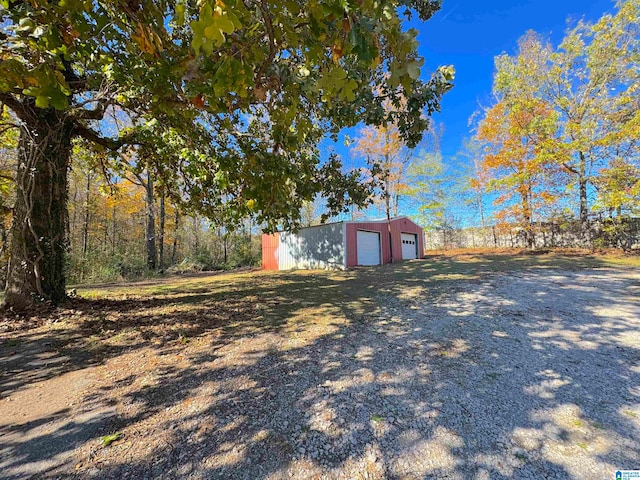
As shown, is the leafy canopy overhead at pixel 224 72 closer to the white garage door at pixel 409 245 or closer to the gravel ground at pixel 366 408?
the gravel ground at pixel 366 408

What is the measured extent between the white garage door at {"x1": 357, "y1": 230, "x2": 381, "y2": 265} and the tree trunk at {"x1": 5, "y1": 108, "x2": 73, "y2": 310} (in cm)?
1042

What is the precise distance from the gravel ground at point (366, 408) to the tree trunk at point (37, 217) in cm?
261

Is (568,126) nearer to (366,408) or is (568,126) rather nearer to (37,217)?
(366,408)

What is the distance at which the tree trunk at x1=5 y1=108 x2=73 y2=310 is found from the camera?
4160 millimetres

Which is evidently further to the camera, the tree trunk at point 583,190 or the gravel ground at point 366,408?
the tree trunk at point 583,190

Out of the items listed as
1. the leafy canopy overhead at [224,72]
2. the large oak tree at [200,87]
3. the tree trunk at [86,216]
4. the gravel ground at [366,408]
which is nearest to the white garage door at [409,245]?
the large oak tree at [200,87]

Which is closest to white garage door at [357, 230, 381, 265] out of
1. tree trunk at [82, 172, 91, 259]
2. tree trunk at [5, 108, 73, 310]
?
tree trunk at [5, 108, 73, 310]

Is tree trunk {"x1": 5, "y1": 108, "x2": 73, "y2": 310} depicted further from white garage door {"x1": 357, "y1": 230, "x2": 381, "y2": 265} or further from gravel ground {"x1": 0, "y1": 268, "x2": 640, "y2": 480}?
white garage door {"x1": 357, "y1": 230, "x2": 381, "y2": 265}

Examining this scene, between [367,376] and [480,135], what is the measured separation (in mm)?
16428

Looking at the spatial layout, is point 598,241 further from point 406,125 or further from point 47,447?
point 47,447

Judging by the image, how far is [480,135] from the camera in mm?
14891

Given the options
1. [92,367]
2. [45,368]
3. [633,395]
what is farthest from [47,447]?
[633,395]

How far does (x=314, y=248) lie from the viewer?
13484 mm

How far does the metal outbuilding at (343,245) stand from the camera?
40.7 feet
